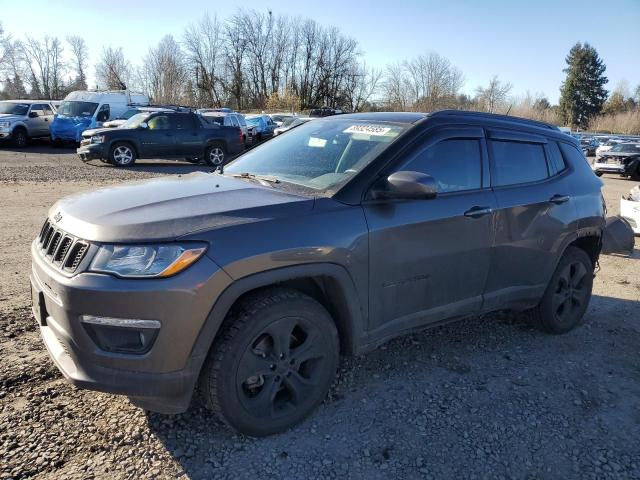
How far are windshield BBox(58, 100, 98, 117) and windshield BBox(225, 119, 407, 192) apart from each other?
806 inches

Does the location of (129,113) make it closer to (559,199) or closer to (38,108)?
(38,108)

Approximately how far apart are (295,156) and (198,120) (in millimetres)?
14622

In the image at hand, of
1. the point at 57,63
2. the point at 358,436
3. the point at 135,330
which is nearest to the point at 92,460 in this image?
the point at 135,330

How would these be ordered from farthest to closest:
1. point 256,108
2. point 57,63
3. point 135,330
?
point 57,63
point 256,108
point 135,330

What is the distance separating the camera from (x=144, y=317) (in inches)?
90.3

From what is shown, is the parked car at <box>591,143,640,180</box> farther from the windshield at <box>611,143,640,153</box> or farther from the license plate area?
the license plate area

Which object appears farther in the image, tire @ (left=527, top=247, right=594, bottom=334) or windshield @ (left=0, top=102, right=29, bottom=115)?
windshield @ (left=0, top=102, right=29, bottom=115)

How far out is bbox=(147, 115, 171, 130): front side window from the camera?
53.6 ft

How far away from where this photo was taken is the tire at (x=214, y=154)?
57.3 feet

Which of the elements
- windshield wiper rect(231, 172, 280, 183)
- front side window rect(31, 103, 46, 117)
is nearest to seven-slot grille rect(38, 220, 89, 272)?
windshield wiper rect(231, 172, 280, 183)

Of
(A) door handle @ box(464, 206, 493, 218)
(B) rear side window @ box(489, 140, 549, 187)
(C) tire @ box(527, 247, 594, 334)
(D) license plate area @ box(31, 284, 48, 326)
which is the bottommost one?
(C) tire @ box(527, 247, 594, 334)

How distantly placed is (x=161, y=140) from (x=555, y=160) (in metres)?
14.2

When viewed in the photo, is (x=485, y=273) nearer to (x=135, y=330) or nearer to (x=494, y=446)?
(x=494, y=446)

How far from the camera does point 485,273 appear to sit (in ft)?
11.7
